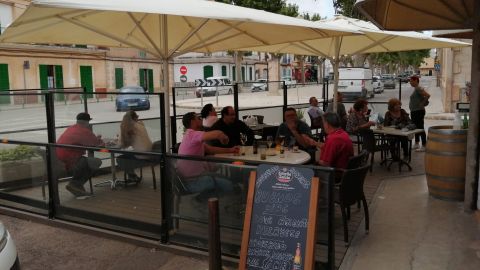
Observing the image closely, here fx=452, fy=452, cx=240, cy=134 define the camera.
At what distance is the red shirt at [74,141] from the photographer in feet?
18.4

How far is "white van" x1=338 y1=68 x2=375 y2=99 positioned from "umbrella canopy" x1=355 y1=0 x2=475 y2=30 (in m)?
7.18

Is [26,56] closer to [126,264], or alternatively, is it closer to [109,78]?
[109,78]

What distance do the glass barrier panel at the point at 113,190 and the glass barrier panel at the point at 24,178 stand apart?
0.36 meters

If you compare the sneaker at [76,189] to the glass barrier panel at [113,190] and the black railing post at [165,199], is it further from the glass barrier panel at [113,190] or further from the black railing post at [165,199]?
the black railing post at [165,199]

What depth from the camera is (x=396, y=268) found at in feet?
13.3

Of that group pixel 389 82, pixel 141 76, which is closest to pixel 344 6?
pixel 389 82

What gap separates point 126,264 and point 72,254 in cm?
71

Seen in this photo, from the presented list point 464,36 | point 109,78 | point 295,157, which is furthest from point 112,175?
point 109,78

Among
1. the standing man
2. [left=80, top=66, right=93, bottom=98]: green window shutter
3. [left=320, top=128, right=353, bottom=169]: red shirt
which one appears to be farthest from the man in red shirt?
[left=80, top=66, right=93, bottom=98]: green window shutter

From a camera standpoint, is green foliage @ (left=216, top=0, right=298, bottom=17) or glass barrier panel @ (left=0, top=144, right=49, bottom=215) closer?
glass barrier panel @ (left=0, top=144, right=49, bottom=215)

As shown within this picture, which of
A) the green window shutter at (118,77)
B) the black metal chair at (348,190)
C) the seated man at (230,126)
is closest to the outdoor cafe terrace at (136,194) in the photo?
the black metal chair at (348,190)

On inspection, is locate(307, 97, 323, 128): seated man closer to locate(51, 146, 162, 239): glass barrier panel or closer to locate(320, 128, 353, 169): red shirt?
locate(320, 128, 353, 169): red shirt

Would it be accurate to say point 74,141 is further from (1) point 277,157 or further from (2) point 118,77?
(2) point 118,77

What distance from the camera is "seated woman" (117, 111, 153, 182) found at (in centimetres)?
499
